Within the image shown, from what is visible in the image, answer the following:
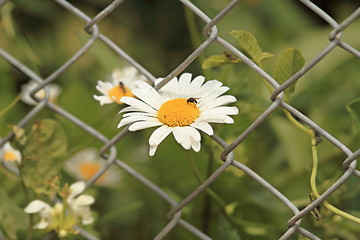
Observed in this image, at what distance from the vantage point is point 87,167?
1.27 m

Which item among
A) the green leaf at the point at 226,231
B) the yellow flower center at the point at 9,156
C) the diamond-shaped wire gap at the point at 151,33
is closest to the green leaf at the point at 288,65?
the green leaf at the point at 226,231

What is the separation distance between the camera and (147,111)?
78 centimetres

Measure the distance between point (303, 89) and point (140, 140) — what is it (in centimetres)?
44

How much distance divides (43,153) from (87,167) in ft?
0.88

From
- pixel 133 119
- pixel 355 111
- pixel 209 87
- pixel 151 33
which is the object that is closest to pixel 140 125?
pixel 133 119

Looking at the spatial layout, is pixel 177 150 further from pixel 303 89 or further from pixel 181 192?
pixel 303 89

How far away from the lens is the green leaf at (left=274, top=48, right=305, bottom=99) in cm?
80

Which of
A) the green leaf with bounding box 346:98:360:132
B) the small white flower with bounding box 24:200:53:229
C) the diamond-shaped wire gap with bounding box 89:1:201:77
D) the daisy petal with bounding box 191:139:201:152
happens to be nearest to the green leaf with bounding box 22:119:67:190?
the small white flower with bounding box 24:200:53:229

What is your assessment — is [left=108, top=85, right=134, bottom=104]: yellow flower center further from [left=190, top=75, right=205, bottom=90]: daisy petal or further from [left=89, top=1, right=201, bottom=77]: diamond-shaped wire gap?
[left=89, top=1, right=201, bottom=77]: diamond-shaped wire gap

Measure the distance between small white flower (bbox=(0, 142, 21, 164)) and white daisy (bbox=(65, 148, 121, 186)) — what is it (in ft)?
0.59

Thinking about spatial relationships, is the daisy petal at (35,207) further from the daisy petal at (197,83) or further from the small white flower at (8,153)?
the daisy petal at (197,83)

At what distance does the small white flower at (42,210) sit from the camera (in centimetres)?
95

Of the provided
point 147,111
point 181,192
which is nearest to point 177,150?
point 181,192

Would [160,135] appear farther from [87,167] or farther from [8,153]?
[87,167]
